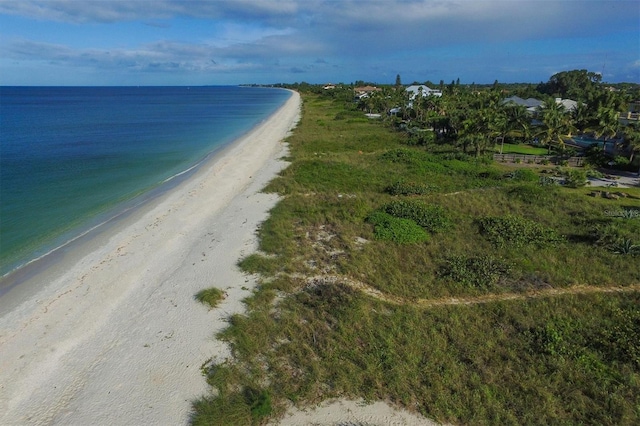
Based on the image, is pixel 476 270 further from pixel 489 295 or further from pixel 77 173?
pixel 77 173

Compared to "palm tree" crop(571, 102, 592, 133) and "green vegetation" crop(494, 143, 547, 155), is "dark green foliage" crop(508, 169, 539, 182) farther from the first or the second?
"palm tree" crop(571, 102, 592, 133)

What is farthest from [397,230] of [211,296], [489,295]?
[211,296]

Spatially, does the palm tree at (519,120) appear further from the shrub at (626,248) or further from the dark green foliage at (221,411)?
the dark green foliage at (221,411)

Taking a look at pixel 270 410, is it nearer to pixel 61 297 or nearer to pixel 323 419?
pixel 323 419

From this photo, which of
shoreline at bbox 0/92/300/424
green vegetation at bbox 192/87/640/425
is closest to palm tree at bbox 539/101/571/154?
green vegetation at bbox 192/87/640/425

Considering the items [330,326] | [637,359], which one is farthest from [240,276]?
[637,359]
